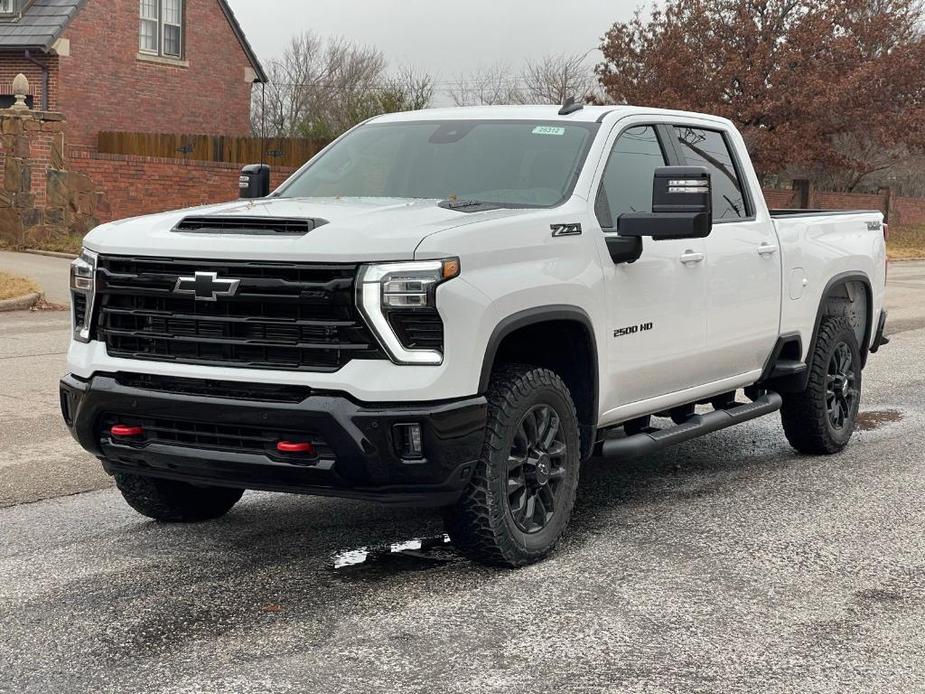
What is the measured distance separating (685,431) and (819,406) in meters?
1.60

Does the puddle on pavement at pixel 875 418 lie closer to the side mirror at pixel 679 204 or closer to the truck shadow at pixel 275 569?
the truck shadow at pixel 275 569

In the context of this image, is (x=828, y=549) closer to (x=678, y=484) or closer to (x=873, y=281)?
(x=678, y=484)

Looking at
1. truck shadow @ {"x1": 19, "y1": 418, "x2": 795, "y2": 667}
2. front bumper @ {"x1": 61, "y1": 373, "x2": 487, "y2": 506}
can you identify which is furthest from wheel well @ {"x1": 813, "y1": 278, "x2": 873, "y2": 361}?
front bumper @ {"x1": 61, "y1": 373, "x2": 487, "y2": 506}

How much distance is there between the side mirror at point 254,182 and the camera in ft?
23.3

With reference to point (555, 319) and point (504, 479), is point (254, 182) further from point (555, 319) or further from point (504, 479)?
point (504, 479)

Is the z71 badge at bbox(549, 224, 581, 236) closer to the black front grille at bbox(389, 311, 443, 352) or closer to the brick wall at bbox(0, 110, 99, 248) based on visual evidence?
the black front grille at bbox(389, 311, 443, 352)

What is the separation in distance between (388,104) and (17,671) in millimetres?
26660

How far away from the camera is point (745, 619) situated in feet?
16.1

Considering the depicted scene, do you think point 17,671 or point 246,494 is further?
point 246,494

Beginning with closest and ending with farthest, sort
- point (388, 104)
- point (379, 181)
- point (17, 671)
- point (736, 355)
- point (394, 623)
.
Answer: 1. point (17, 671)
2. point (394, 623)
3. point (379, 181)
4. point (736, 355)
5. point (388, 104)

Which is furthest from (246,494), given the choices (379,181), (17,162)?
(17,162)

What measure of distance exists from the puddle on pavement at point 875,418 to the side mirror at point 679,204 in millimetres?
3788

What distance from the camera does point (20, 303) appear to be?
15.3 m

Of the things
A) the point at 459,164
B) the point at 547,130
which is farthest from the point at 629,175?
the point at 459,164
